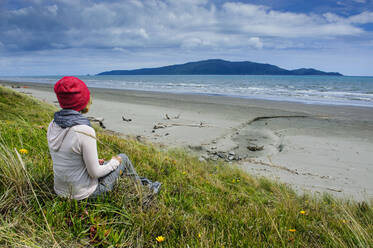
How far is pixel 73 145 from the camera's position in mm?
2184

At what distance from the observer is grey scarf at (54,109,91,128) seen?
2146 millimetres

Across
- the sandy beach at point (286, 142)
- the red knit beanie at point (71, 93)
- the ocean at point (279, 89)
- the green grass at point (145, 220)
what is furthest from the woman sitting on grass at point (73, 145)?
the ocean at point (279, 89)

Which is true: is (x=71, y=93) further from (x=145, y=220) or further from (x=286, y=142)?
(x=286, y=142)

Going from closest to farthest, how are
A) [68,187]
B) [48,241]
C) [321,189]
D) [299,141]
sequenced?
Answer: [48,241] < [68,187] < [321,189] < [299,141]

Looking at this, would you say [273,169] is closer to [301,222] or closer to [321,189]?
[321,189]

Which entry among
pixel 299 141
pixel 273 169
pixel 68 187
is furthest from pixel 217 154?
pixel 68 187

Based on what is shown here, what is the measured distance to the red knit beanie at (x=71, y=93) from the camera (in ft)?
7.01

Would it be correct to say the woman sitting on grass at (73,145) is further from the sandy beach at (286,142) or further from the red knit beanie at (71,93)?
the sandy beach at (286,142)

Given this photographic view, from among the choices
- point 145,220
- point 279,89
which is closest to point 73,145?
point 145,220

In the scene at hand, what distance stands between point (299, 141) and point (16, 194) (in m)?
8.89

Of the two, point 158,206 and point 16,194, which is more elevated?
point 16,194

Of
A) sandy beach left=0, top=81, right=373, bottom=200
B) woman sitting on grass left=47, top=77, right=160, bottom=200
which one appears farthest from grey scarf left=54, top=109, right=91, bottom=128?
sandy beach left=0, top=81, right=373, bottom=200

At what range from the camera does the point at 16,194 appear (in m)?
2.45

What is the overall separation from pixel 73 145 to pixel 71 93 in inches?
19.1
